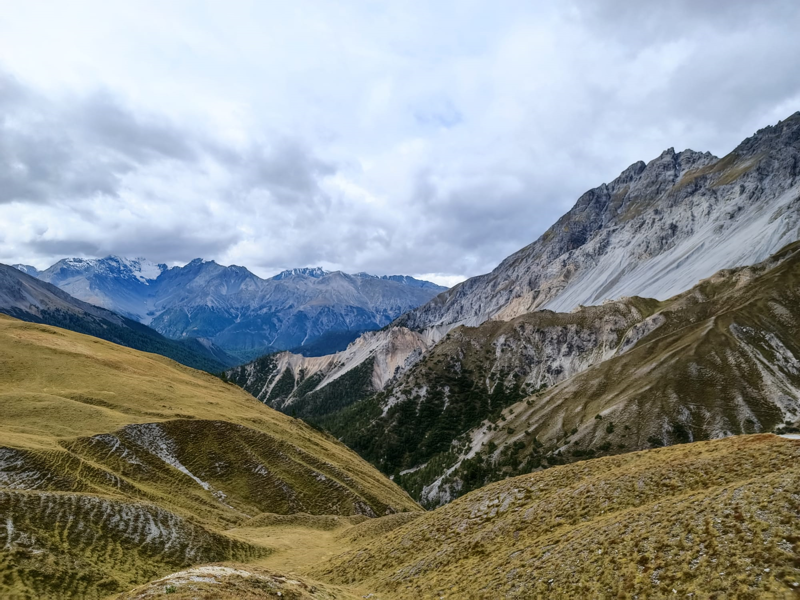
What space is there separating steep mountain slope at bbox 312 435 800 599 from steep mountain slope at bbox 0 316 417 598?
14819 mm

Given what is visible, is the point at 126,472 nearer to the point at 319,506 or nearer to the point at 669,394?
the point at 319,506

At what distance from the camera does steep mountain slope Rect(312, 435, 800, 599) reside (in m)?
15.4

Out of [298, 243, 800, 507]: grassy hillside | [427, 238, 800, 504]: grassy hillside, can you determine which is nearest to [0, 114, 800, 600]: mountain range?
[427, 238, 800, 504]: grassy hillside

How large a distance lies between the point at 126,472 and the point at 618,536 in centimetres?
5289

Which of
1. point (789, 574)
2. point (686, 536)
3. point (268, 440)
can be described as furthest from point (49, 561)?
point (268, 440)

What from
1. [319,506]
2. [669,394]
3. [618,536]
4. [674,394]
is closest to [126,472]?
[319,506]

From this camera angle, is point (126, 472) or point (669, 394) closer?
point (126, 472)

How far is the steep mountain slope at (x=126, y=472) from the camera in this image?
27391mm

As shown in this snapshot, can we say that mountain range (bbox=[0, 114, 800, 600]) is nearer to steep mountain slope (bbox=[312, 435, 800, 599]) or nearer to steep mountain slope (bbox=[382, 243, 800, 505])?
steep mountain slope (bbox=[312, 435, 800, 599])

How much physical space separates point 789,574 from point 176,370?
120857 mm

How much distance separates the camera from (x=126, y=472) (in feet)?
162

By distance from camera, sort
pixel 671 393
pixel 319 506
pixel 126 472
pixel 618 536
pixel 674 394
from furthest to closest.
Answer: pixel 671 393 < pixel 674 394 < pixel 319 506 < pixel 126 472 < pixel 618 536

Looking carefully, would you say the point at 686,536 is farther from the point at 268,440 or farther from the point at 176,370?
the point at 176,370

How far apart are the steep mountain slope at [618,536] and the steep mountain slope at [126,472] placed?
48.6 feet
